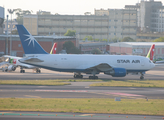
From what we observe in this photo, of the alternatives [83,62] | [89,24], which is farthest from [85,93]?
[89,24]

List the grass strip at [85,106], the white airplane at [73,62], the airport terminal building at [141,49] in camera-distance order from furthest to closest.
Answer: the airport terminal building at [141,49] < the white airplane at [73,62] < the grass strip at [85,106]

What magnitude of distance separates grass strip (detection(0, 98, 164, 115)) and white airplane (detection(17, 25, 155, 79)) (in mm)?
19321

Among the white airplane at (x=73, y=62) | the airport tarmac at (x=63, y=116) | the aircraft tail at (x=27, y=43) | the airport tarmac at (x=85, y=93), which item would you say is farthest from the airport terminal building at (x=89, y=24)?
the airport tarmac at (x=63, y=116)

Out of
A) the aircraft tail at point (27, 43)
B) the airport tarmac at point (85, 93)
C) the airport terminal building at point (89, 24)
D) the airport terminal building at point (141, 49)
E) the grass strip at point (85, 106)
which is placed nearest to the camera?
the grass strip at point (85, 106)

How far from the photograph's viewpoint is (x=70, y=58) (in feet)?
153

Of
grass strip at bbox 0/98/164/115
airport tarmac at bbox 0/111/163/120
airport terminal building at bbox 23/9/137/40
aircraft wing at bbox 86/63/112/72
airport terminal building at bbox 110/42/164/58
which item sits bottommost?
airport tarmac at bbox 0/111/163/120

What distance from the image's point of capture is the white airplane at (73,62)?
148 ft

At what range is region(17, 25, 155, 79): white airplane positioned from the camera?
148 ft

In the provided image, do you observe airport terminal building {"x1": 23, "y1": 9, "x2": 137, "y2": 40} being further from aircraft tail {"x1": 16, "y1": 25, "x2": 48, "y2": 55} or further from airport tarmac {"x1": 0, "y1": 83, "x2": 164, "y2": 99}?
airport tarmac {"x1": 0, "y1": 83, "x2": 164, "y2": 99}

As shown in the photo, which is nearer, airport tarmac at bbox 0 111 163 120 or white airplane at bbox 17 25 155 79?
airport tarmac at bbox 0 111 163 120

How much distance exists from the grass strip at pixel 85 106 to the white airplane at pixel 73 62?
19321 millimetres

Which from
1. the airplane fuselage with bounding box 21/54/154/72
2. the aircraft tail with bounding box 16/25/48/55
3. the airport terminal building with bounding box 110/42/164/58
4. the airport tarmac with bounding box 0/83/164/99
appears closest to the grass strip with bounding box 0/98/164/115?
the airport tarmac with bounding box 0/83/164/99

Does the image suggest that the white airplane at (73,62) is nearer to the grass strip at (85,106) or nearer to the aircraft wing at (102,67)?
the aircraft wing at (102,67)

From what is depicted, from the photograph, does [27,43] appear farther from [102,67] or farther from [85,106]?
[85,106]
